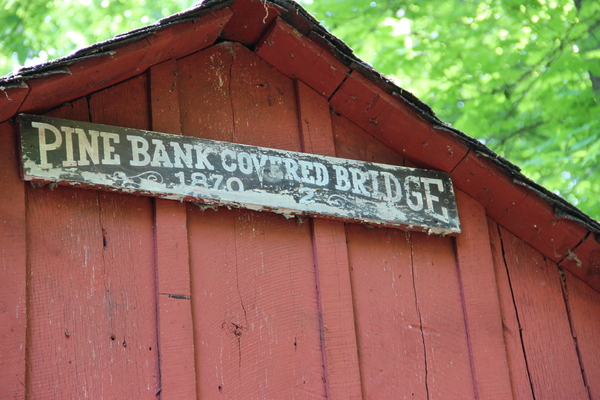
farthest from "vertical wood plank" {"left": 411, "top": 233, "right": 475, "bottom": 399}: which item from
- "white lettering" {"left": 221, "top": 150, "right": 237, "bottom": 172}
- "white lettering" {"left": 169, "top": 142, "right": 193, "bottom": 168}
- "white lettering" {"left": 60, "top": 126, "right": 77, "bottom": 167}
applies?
"white lettering" {"left": 60, "top": 126, "right": 77, "bottom": 167}

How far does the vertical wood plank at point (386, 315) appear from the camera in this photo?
348 cm

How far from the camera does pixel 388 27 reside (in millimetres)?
7074

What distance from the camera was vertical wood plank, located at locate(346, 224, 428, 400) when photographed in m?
3.48

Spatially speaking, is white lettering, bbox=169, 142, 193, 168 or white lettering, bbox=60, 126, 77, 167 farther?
white lettering, bbox=169, 142, 193, 168

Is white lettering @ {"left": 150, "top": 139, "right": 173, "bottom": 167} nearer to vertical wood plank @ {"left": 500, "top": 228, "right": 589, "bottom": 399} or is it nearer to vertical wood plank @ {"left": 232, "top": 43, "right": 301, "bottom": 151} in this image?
vertical wood plank @ {"left": 232, "top": 43, "right": 301, "bottom": 151}

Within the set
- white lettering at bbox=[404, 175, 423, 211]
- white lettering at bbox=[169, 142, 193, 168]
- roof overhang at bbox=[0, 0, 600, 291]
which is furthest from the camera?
white lettering at bbox=[404, 175, 423, 211]

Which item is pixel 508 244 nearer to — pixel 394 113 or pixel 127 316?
pixel 394 113

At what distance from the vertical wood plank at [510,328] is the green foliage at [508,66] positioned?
7.66 feet

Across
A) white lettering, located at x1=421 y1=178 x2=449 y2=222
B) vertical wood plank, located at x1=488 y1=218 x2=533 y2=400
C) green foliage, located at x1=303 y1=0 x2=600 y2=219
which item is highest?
green foliage, located at x1=303 y1=0 x2=600 y2=219

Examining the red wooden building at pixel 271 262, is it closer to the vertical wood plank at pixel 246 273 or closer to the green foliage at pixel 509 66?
the vertical wood plank at pixel 246 273

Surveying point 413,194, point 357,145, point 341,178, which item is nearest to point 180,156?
point 341,178

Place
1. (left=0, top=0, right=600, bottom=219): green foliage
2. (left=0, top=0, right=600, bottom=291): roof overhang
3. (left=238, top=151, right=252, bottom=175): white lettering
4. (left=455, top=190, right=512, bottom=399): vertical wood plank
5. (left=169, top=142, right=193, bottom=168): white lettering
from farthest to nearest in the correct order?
(left=0, top=0, right=600, bottom=219): green foliage, (left=455, top=190, right=512, bottom=399): vertical wood plank, (left=0, top=0, right=600, bottom=291): roof overhang, (left=238, top=151, right=252, bottom=175): white lettering, (left=169, top=142, right=193, bottom=168): white lettering

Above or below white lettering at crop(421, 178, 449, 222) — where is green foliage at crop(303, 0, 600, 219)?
above

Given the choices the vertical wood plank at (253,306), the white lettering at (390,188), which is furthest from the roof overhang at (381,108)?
→ the vertical wood plank at (253,306)
